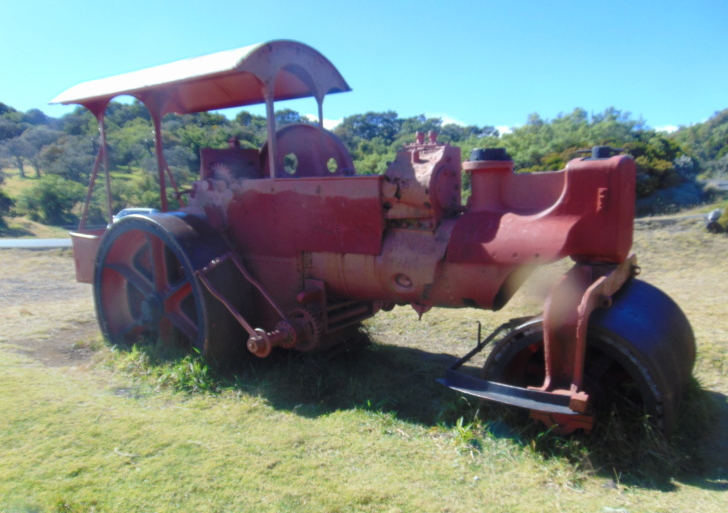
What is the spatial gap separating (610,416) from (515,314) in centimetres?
352

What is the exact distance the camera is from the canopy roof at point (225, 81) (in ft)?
14.9

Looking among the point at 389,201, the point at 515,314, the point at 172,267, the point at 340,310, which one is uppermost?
the point at 389,201

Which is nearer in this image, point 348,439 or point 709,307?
point 348,439

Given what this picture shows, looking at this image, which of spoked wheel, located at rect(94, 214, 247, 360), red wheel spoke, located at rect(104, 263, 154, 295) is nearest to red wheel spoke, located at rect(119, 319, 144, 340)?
spoked wheel, located at rect(94, 214, 247, 360)

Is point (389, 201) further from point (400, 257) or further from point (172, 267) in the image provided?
point (172, 267)

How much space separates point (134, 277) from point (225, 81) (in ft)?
6.98

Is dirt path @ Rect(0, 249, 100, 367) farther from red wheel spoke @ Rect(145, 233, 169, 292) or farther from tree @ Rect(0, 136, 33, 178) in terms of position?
tree @ Rect(0, 136, 33, 178)

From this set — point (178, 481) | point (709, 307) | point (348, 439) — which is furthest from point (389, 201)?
point (709, 307)

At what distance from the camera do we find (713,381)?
445 cm

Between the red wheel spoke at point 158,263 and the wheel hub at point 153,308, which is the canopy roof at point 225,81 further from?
the wheel hub at point 153,308

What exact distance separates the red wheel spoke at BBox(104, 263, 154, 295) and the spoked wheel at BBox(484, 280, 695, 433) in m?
3.32

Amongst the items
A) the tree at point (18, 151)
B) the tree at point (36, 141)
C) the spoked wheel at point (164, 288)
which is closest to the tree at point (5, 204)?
the tree at point (36, 141)

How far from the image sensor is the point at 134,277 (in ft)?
18.0

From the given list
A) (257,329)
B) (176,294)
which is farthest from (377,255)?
(176,294)
